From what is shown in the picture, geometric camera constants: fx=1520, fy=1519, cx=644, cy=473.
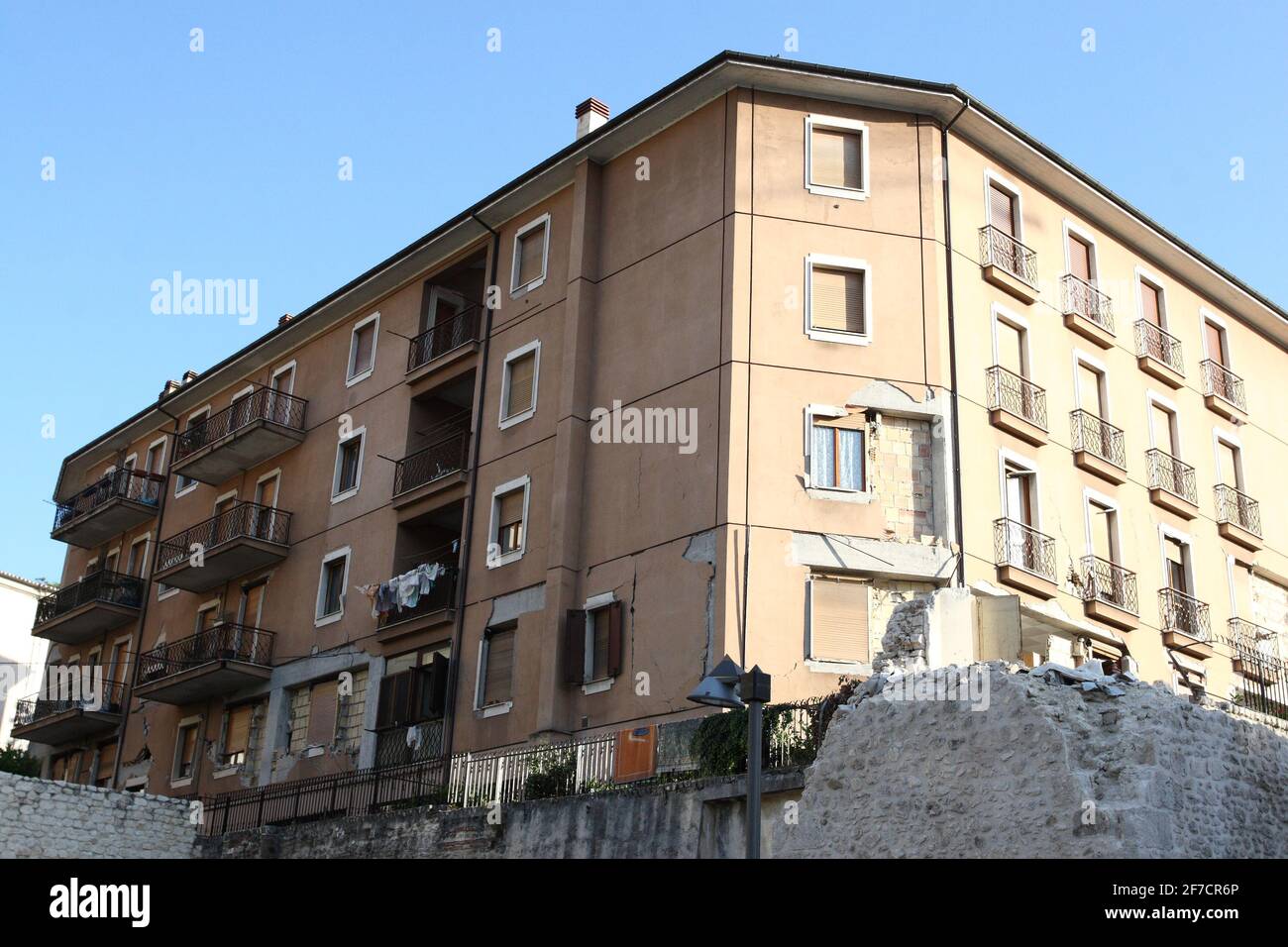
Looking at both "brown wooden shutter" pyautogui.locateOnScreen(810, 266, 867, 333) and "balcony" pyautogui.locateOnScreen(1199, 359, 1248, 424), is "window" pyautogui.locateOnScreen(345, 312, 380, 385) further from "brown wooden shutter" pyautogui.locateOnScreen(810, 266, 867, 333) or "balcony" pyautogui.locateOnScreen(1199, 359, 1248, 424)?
"balcony" pyautogui.locateOnScreen(1199, 359, 1248, 424)

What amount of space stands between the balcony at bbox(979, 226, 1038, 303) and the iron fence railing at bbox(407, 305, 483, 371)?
1055 cm

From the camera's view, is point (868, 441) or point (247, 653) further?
point (247, 653)

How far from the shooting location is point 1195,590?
30.9 meters

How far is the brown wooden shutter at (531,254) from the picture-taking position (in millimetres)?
31375

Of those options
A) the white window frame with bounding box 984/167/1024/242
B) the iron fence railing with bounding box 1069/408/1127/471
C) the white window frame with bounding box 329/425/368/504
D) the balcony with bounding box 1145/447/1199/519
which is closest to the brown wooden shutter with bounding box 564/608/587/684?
the white window frame with bounding box 329/425/368/504

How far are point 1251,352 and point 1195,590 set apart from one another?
7608 millimetres

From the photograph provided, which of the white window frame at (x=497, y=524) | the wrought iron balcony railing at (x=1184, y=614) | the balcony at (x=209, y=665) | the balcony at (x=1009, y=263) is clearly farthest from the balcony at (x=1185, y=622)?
the balcony at (x=209, y=665)

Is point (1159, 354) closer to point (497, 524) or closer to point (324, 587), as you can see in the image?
point (497, 524)

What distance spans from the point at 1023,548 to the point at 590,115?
1340cm

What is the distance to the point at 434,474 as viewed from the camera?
31750 mm

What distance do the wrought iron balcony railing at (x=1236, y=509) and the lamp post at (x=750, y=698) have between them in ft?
68.5
